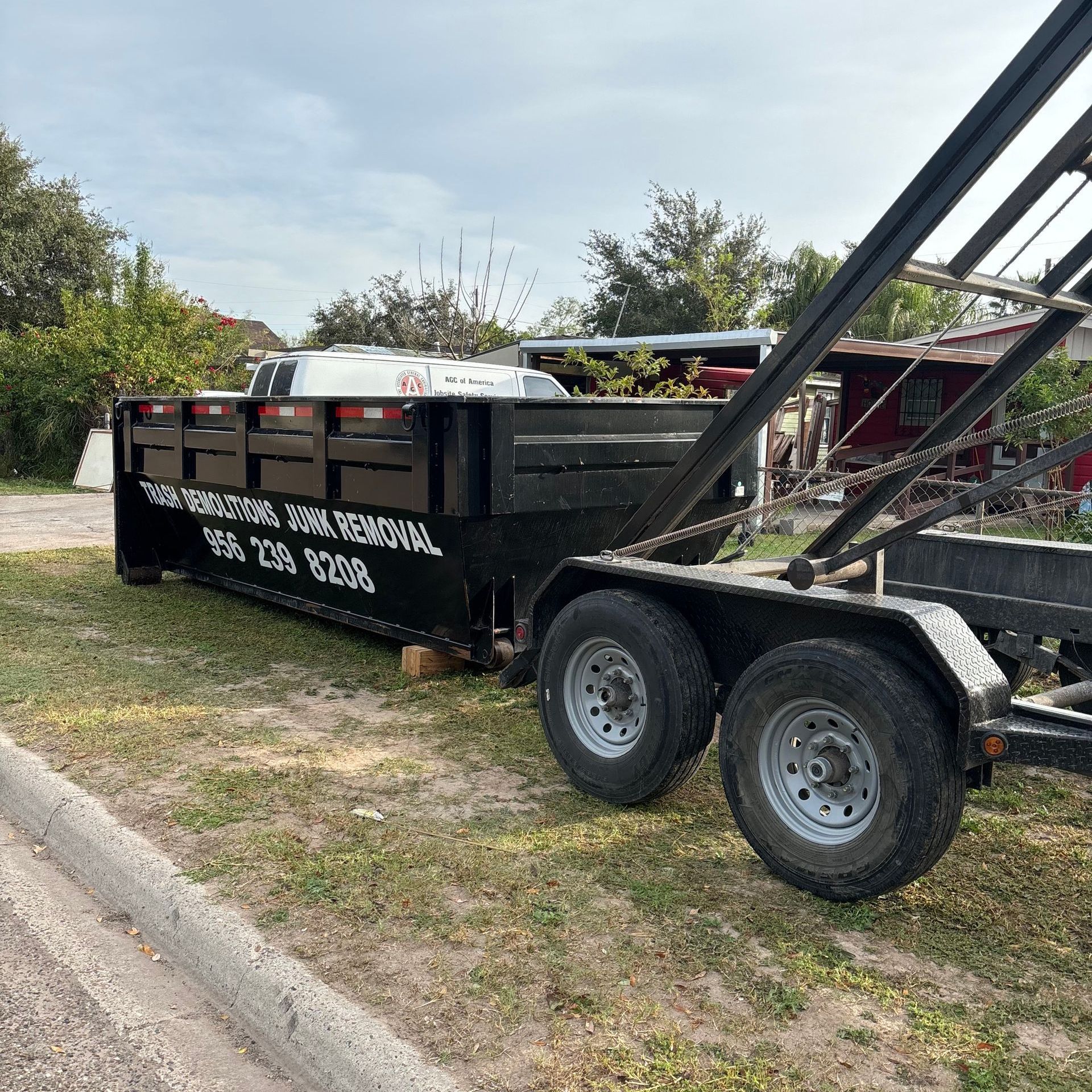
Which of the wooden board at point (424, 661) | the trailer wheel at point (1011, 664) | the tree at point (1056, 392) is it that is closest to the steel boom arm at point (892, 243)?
the trailer wheel at point (1011, 664)

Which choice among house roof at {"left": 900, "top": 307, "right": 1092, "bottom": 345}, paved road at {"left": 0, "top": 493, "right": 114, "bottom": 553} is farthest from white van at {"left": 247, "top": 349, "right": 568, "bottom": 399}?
house roof at {"left": 900, "top": 307, "right": 1092, "bottom": 345}

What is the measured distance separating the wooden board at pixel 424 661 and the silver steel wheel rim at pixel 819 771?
280cm

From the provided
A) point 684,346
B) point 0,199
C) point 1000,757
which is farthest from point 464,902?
point 0,199

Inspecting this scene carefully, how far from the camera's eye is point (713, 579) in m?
3.88

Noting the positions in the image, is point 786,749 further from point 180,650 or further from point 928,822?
point 180,650

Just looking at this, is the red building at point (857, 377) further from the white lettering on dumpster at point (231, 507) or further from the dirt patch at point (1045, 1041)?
the dirt patch at point (1045, 1041)

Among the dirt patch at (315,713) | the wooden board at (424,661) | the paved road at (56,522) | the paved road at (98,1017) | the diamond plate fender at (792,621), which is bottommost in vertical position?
the paved road at (98,1017)

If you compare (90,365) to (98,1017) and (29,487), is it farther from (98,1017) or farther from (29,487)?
(98,1017)

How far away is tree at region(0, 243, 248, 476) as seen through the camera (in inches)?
799

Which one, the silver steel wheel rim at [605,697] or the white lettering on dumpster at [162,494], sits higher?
the white lettering on dumpster at [162,494]

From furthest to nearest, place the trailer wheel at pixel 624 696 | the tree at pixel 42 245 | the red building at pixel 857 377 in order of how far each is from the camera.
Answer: the tree at pixel 42 245 < the red building at pixel 857 377 < the trailer wheel at pixel 624 696

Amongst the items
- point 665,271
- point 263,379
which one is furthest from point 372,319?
point 263,379

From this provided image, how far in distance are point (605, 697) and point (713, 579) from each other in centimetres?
72

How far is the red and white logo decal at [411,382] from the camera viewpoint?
29.7ft
